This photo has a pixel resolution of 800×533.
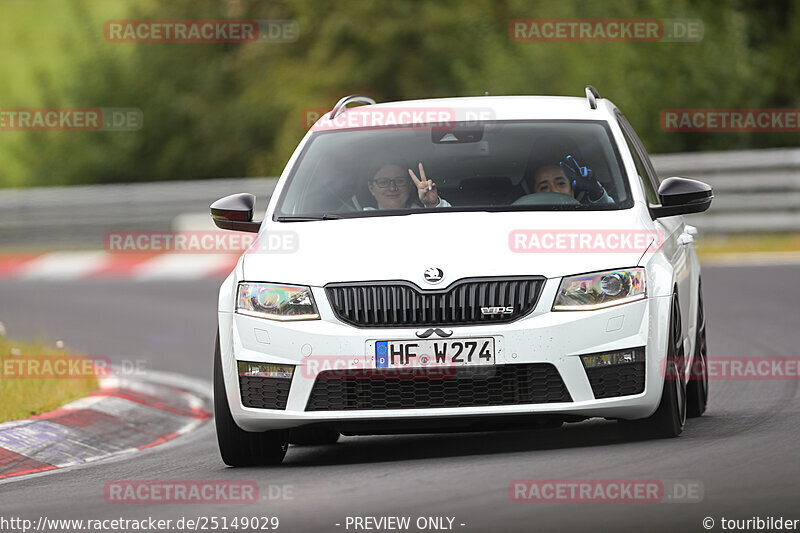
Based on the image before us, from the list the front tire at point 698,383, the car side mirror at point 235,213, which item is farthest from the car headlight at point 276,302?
the front tire at point 698,383

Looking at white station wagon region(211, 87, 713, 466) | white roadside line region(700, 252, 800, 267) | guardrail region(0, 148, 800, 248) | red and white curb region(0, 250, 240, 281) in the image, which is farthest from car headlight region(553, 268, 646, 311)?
red and white curb region(0, 250, 240, 281)

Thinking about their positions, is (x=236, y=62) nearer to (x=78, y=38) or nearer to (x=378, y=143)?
(x=78, y=38)

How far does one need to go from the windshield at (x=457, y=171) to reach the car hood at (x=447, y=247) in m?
0.25

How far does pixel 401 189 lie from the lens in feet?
27.8

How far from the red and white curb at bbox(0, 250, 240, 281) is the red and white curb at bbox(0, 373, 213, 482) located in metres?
9.56

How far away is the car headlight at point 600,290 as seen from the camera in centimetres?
731

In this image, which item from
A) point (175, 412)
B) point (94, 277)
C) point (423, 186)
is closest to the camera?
point (423, 186)

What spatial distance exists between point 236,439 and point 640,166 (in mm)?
2738

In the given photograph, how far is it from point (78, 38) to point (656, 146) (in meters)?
19.5

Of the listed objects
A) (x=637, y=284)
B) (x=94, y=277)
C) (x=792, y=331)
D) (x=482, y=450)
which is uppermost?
(x=637, y=284)

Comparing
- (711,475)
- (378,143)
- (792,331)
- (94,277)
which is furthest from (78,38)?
(711,475)

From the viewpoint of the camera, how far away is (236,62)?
1475 inches

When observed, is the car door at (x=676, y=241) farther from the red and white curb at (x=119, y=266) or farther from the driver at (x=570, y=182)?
the red and white curb at (x=119, y=266)

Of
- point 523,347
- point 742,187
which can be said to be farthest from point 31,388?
point 742,187
